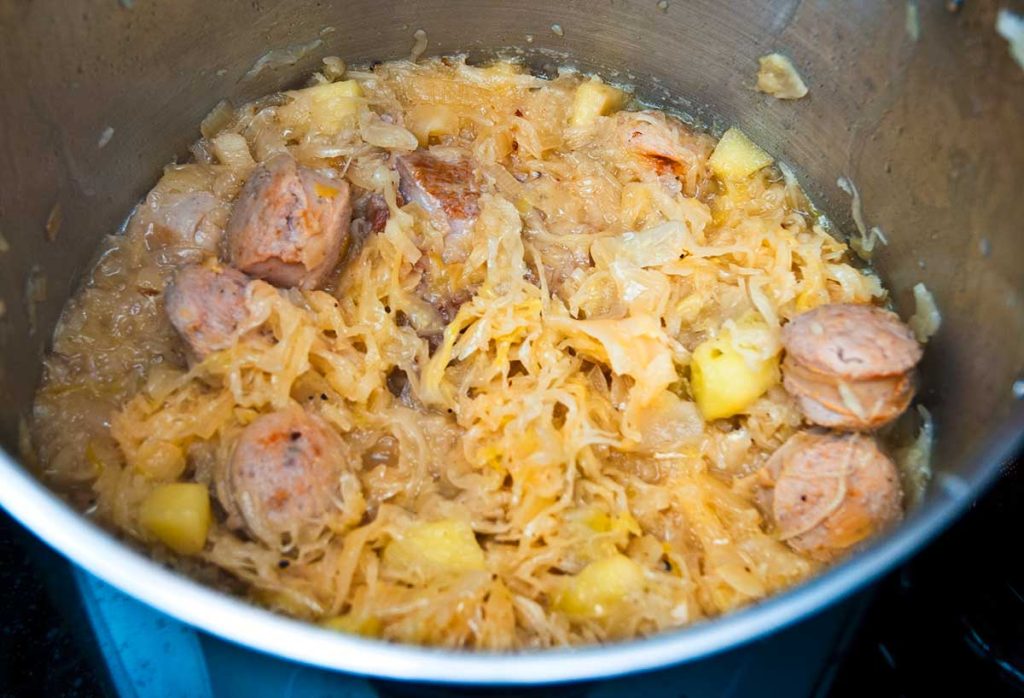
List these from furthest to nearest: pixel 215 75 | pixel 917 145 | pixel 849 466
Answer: pixel 215 75
pixel 917 145
pixel 849 466

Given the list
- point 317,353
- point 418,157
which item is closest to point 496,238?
point 418,157

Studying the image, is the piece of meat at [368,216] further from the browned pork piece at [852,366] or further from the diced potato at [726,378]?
the browned pork piece at [852,366]

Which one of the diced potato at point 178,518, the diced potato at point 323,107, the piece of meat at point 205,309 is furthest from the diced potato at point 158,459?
the diced potato at point 323,107

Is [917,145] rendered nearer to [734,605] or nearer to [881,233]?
[881,233]

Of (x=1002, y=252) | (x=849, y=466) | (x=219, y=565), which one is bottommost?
(x=219, y=565)

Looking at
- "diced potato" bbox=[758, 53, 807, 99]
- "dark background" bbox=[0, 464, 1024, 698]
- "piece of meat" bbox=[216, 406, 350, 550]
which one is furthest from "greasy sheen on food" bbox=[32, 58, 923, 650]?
"dark background" bbox=[0, 464, 1024, 698]

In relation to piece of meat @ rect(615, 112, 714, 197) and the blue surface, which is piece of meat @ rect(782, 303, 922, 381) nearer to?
the blue surface

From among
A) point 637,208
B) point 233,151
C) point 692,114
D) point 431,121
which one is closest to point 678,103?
point 692,114
